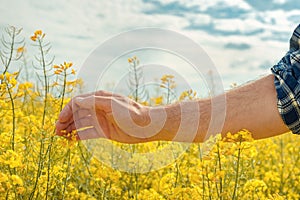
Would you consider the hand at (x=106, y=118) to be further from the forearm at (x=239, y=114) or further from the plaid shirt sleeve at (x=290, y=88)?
the plaid shirt sleeve at (x=290, y=88)

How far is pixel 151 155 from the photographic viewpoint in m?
3.60

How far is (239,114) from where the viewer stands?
196 cm

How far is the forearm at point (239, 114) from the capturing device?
1.94 meters

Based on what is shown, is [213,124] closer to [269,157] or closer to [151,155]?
[151,155]

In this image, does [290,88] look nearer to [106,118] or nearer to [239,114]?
[239,114]

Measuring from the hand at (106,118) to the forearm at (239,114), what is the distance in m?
0.11

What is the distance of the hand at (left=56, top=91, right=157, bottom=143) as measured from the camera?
1.92m

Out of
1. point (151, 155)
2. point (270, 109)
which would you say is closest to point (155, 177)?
point (151, 155)

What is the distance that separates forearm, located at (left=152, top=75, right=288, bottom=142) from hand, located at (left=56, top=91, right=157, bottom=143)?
11 cm

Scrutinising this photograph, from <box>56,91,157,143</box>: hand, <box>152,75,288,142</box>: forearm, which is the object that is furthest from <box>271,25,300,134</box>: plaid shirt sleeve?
<box>56,91,157,143</box>: hand

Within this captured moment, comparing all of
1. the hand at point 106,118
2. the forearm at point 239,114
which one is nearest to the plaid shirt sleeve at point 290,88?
the forearm at point 239,114

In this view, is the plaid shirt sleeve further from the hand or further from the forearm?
the hand

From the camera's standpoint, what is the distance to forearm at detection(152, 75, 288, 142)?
1.94 m

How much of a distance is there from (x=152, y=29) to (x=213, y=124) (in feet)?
3.47
